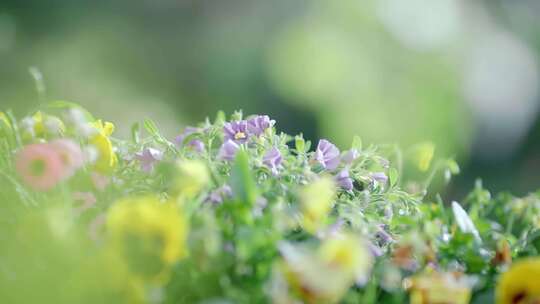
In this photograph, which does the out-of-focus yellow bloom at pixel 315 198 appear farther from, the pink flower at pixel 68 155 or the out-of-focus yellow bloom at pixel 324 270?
the pink flower at pixel 68 155

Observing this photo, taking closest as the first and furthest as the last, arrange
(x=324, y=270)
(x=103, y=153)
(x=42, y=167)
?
(x=324, y=270) < (x=42, y=167) < (x=103, y=153)

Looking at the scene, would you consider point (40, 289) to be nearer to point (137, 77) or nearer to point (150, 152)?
point (150, 152)

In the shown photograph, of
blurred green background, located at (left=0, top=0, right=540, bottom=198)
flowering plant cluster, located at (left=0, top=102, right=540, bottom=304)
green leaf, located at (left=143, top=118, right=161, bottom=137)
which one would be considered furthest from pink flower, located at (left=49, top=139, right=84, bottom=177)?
blurred green background, located at (left=0, top=0, right=540, bottom=198)

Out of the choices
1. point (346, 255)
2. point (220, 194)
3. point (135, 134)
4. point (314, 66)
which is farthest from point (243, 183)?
point (314, 66)

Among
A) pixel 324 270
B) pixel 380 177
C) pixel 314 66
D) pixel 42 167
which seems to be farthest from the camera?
pixel 314 66

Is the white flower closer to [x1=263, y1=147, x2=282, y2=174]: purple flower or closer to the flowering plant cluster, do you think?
the flowering plant cluster

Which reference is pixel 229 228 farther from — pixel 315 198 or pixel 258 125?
pixel 258 125
